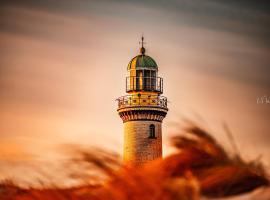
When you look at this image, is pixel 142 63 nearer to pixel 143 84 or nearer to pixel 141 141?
pixel 143 84

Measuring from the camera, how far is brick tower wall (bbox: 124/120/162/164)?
3966 cm

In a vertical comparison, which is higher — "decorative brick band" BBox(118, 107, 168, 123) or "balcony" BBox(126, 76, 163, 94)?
"balcony" BBox(126, 76, 163, 94)

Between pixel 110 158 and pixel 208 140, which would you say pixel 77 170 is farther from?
pixel 208 140

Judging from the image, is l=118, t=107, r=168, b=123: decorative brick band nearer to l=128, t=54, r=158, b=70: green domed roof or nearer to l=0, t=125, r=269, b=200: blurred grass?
l=128, t=54, r=158, b=70: green domed roof

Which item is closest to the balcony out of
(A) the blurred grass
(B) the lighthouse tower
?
(B) the lighthouse tower

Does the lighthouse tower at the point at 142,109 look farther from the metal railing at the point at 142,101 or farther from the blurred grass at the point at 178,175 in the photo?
Answer: the blurred grass at the point at 178,175

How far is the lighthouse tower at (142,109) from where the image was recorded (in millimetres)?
39094

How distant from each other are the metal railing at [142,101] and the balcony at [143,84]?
0.90m

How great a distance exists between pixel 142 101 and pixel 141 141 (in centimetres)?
220

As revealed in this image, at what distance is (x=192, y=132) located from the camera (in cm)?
380

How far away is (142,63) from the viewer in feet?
129

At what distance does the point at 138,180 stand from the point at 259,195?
63 centimetres

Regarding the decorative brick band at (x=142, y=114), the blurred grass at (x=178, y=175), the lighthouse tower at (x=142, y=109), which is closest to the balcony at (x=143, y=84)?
the lighthouse tower at (x=142, y=109)

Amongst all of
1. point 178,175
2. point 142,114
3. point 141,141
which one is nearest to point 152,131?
point 141,141
